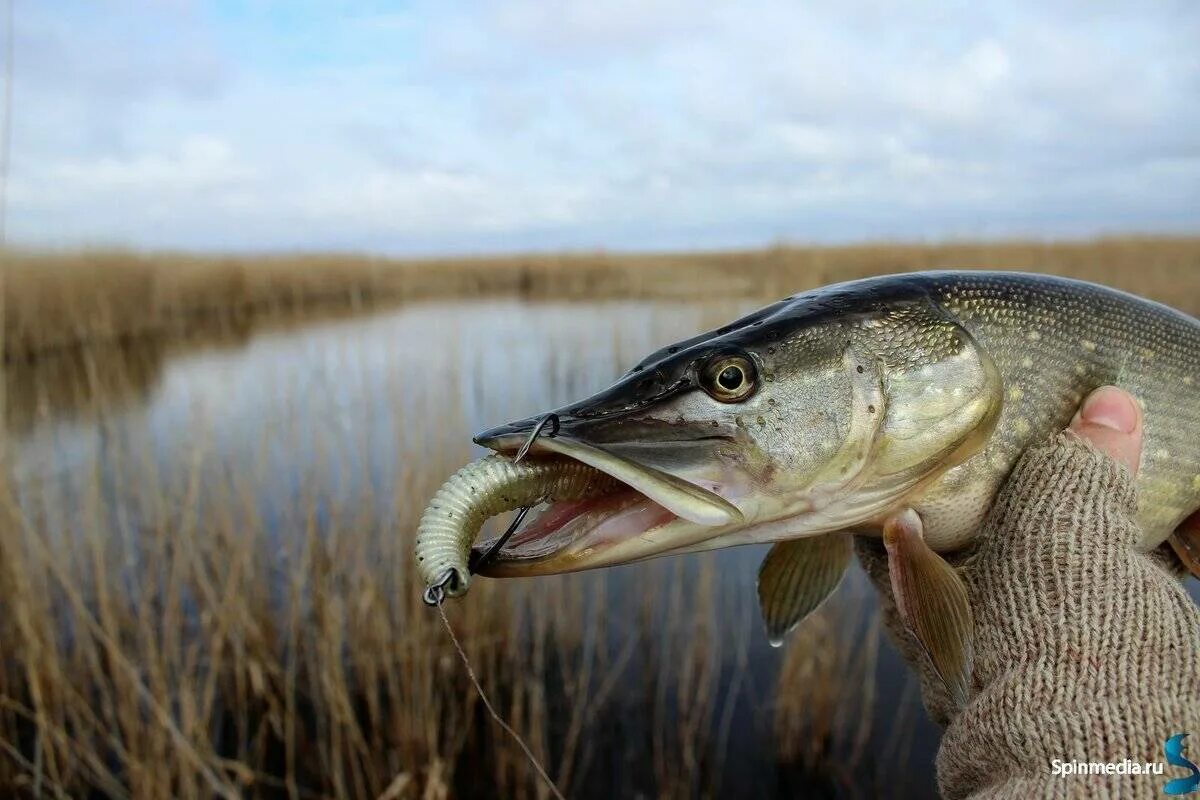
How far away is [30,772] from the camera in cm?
296

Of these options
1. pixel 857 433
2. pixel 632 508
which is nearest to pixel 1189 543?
pixel 857 433

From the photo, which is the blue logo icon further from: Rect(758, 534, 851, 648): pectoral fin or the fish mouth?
the fish mouth

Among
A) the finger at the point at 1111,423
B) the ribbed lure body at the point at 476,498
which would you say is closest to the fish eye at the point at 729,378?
the ribbed lure body at the point at 476,498

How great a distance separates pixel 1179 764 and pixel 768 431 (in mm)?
789

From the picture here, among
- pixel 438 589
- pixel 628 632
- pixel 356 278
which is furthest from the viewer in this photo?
pixel 356 278

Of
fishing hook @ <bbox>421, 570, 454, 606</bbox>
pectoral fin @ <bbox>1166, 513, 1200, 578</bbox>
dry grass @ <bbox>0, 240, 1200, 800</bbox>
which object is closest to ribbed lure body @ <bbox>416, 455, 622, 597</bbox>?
fishing hook @ <bbox>421, 570, 454, 606</bbox>

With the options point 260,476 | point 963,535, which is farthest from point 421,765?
point 963,535

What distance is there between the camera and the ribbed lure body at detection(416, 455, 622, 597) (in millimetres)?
1017

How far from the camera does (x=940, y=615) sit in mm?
1296

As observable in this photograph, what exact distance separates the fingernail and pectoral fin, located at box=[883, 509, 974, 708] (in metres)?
0.45

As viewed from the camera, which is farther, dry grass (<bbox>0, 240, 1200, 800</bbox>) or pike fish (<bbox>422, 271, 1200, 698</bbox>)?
dry grass (<bbox>0, 240, 1200, 800</bbox>)

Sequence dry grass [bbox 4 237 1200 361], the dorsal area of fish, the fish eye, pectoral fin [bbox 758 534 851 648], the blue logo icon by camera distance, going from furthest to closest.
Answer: dry grass [bbox 4 237 1200 361] < pectoral fin [bbox 758 534 851 648] < the dorsal area of fish < the fish eye < the blue logo icon

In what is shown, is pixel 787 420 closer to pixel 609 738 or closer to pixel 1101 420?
pixel 1101 420

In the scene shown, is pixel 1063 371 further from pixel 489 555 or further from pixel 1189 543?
pixel 489 555
